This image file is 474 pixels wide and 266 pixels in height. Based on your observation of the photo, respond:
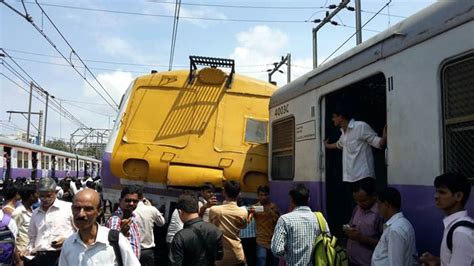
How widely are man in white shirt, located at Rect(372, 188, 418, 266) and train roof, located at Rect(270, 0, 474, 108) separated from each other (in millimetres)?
1126

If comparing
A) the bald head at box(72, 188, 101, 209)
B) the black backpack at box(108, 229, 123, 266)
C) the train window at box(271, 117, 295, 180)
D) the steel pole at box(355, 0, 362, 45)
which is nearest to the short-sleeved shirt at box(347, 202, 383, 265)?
the train window at box(271, 117, 295, 180)

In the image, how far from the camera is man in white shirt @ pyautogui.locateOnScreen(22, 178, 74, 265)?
4.65 meters

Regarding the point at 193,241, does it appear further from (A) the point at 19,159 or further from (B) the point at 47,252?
(A) the point at 19,159

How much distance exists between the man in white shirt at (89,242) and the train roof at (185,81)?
4.61m

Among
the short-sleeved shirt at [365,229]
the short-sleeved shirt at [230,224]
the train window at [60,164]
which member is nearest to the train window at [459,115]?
the short-sleeved shirt at [365,229]

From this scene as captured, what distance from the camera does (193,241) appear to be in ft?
13.7

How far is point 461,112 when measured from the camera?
3.03 meters

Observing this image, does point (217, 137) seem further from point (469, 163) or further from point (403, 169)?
point (469, 163)

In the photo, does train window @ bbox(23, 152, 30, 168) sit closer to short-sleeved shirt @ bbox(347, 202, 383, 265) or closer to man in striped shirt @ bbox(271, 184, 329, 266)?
man in striped shirt @ bbox(271, 184, 329, 266)

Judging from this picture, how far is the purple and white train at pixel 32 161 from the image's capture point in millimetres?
18219

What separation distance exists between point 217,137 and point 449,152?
13.6ft

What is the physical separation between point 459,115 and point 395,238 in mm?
892

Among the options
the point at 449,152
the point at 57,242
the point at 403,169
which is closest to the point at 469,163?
the point at 449,152

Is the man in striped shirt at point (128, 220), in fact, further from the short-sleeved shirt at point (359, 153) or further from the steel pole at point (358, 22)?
the steel pole at point (358, 22)
